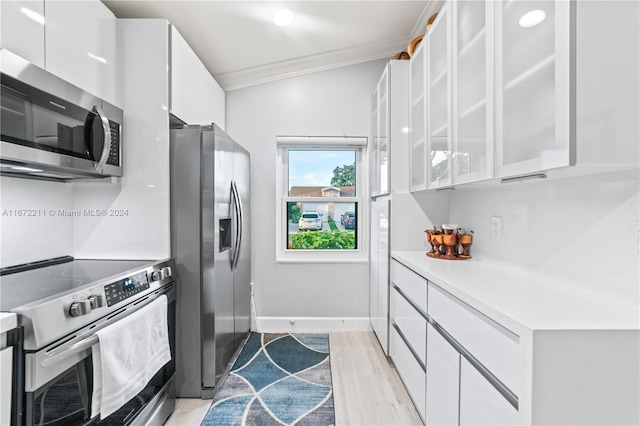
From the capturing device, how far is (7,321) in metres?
0.93

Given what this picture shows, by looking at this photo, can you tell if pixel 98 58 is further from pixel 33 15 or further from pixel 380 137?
pixel 380 137

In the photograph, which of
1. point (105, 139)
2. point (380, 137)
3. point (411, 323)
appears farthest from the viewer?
point (380, 137)

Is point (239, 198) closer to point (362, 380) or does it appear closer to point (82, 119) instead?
point (82, 119)

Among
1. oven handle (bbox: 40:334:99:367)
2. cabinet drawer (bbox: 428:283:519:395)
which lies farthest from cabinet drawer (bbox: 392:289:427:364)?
oven handle (bbox: 40:334:99:367)

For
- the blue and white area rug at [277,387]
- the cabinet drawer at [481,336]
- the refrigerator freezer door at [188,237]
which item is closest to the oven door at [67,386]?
the refrigerator freezer door at [188,237]

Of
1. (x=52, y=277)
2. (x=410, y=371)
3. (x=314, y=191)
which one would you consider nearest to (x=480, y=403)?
(x=410, y=371)

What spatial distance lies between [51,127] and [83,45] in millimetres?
581

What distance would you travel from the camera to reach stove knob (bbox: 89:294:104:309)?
1209 millimetres

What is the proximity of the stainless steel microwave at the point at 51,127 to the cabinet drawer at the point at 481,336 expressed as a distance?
181cm

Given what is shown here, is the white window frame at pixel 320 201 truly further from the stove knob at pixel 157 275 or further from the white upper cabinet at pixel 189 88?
the stove knob at pixel 157 275

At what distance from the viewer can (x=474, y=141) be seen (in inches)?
57.6

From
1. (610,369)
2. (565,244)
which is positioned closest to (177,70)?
(565,244)

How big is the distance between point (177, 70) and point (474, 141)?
5.90 ft

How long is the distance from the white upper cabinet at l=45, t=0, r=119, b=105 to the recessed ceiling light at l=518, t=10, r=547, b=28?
6.45ft
